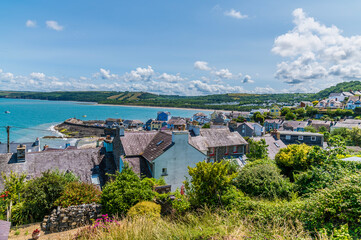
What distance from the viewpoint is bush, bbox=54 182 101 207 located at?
1084 centimetres

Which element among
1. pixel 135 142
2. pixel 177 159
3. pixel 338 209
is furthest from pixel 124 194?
pixel 135 142

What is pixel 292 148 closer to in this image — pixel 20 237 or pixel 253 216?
pixel 253 216

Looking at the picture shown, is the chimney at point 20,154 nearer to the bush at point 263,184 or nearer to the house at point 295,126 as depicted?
the bush at point 263,184

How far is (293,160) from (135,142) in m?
14.3

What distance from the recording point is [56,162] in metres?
18.8

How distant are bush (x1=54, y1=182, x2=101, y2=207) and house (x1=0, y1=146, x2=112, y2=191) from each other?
6900 mm

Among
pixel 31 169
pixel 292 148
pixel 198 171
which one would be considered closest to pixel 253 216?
pixel 198 171

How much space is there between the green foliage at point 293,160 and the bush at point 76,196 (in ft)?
48.1

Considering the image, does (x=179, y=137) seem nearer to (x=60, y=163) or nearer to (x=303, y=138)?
(x=60, y=163)

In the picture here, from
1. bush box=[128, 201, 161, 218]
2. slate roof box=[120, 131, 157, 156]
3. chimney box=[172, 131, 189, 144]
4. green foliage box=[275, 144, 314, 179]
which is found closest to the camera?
bush box=[128, 201, 161, 218]

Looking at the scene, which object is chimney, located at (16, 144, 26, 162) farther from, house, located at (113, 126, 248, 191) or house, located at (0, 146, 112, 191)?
house, located at (113, 126, 248, 191)

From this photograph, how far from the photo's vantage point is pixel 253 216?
26.6ft

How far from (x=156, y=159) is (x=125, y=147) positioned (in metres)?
3.95

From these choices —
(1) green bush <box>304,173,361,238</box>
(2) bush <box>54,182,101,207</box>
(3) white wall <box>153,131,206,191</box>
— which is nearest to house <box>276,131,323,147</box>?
(3) white wall <box>153,131,206,191</box>
